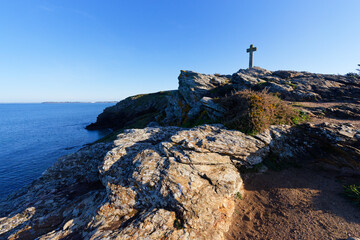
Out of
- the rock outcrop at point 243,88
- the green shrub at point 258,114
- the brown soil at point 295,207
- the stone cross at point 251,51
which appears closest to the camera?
the brown soil at point 295,207

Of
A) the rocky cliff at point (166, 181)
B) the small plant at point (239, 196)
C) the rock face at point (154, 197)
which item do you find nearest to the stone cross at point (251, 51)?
the rocky cliff at point (166, 181)

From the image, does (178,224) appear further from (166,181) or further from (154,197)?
(166,181)

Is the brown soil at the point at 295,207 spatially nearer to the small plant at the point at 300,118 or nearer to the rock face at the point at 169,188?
the rock face at the point at 169,188

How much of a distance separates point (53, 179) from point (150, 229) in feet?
44.9

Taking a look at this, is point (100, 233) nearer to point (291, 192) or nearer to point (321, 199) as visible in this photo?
point (291, 192)

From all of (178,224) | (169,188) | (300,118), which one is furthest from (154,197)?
(300,118)


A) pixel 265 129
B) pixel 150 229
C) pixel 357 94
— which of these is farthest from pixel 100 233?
pixel 357 94

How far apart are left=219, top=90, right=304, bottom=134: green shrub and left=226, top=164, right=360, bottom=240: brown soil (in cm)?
362

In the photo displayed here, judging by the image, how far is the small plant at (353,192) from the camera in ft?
23.8

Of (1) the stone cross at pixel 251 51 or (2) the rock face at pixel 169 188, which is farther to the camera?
(1) the stone cross at pixel 251 51

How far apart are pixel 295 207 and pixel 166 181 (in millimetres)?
7271

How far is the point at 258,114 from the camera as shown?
1121 centimetres

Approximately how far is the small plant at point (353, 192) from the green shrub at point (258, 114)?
17.4ft

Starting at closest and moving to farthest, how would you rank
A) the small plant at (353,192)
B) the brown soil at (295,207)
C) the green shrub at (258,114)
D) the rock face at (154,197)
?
the brown soil at (295,207) → the rock face at (154,197) → the small plant at (353,192) → the green shrub at (258,114)
